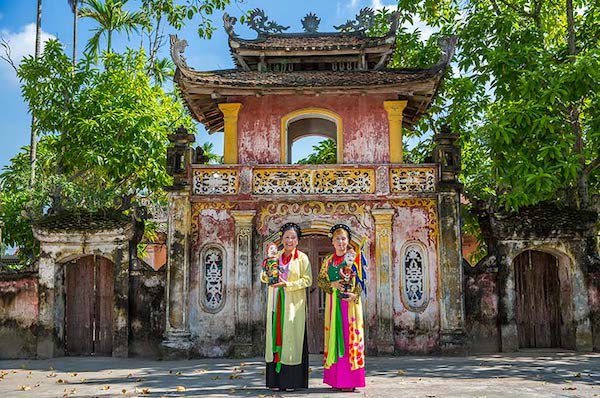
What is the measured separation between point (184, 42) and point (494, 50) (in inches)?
259

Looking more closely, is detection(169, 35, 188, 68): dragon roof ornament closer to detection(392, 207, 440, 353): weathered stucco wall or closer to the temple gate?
the temple gate

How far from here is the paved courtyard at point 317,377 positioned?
314 inches

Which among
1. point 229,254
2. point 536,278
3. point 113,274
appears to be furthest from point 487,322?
point 113,274

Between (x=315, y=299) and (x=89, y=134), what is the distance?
6.77 meters

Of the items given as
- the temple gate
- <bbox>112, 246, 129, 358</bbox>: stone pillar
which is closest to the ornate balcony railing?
the temple gate

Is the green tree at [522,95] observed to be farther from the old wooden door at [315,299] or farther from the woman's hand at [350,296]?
the woman's hand at [350,296]

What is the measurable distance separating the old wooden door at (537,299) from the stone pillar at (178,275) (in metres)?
6.75

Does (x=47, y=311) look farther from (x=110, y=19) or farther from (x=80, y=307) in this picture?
(x=110, y=19)

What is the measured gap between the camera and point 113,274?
46.8 feet

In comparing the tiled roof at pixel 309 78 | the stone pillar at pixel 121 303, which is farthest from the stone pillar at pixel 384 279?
the stone pillar at pixel 121 303

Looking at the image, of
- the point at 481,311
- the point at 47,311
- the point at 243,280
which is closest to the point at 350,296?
the point at 243,280

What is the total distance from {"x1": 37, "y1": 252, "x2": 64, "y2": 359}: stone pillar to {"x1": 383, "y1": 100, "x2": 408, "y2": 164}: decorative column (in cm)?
743

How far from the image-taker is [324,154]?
21844 mm

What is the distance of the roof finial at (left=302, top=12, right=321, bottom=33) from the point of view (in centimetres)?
1719
